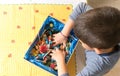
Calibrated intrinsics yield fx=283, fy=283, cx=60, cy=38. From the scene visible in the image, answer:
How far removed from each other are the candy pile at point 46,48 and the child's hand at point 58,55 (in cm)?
2

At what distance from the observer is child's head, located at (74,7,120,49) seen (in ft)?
2.67

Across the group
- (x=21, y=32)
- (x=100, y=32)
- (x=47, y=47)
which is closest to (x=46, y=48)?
(x=47, y=47)

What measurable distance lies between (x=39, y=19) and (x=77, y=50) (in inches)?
7.7

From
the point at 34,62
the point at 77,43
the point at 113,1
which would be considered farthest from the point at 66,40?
the point at 113,1

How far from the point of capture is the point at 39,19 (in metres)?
1.10

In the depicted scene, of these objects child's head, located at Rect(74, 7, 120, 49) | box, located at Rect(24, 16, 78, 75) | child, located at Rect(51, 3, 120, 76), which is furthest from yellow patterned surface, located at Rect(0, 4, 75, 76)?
child's head, located at Rect(74, 7, 120, 49)

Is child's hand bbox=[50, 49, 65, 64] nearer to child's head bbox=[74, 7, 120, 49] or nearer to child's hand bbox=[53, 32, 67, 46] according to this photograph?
child's hand bbox=[53, 32, 67, 46]

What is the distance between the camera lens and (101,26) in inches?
32.0

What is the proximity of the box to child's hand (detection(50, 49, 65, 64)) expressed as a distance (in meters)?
0.02

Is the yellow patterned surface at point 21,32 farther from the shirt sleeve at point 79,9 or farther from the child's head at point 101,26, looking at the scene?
the child's head at point 101,26

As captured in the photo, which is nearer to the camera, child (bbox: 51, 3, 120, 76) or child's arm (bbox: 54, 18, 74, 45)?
child (bbox: 51, 3, 120, 76)

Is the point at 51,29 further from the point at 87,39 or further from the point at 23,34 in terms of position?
the point at 87,39

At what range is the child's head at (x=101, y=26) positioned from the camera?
0.81 m

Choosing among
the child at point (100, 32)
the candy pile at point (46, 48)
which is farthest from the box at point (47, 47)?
the child at point (100, 32)
